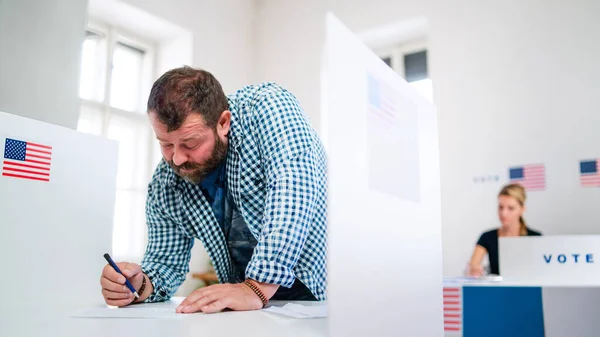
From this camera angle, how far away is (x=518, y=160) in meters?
4.11

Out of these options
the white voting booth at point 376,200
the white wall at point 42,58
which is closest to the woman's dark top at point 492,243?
the white wall at point 42,58

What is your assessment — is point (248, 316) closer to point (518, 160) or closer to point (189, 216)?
point (189, 216)

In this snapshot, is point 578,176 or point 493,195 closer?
point 578,176

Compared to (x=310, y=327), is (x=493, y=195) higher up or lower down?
higher up

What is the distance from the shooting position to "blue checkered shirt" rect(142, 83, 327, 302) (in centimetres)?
108

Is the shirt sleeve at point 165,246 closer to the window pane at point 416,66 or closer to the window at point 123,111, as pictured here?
the window at point 123,111

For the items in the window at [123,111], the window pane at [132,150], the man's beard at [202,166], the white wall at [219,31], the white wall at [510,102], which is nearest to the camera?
the man's beard at [202,166]

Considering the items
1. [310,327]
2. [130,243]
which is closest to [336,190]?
[310,327]

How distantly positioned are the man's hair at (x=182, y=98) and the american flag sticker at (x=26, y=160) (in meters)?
0.29

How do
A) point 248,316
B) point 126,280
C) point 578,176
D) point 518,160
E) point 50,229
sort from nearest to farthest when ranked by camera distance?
point 248,316 < point 126,280 < point 50,229 < point 578,176 < point 518,160

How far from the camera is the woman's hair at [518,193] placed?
3.93m

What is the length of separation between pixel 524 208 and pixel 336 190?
3830 millimetres

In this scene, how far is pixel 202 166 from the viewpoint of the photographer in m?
1.31

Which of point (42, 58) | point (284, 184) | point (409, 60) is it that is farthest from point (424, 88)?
point (409, 60)
